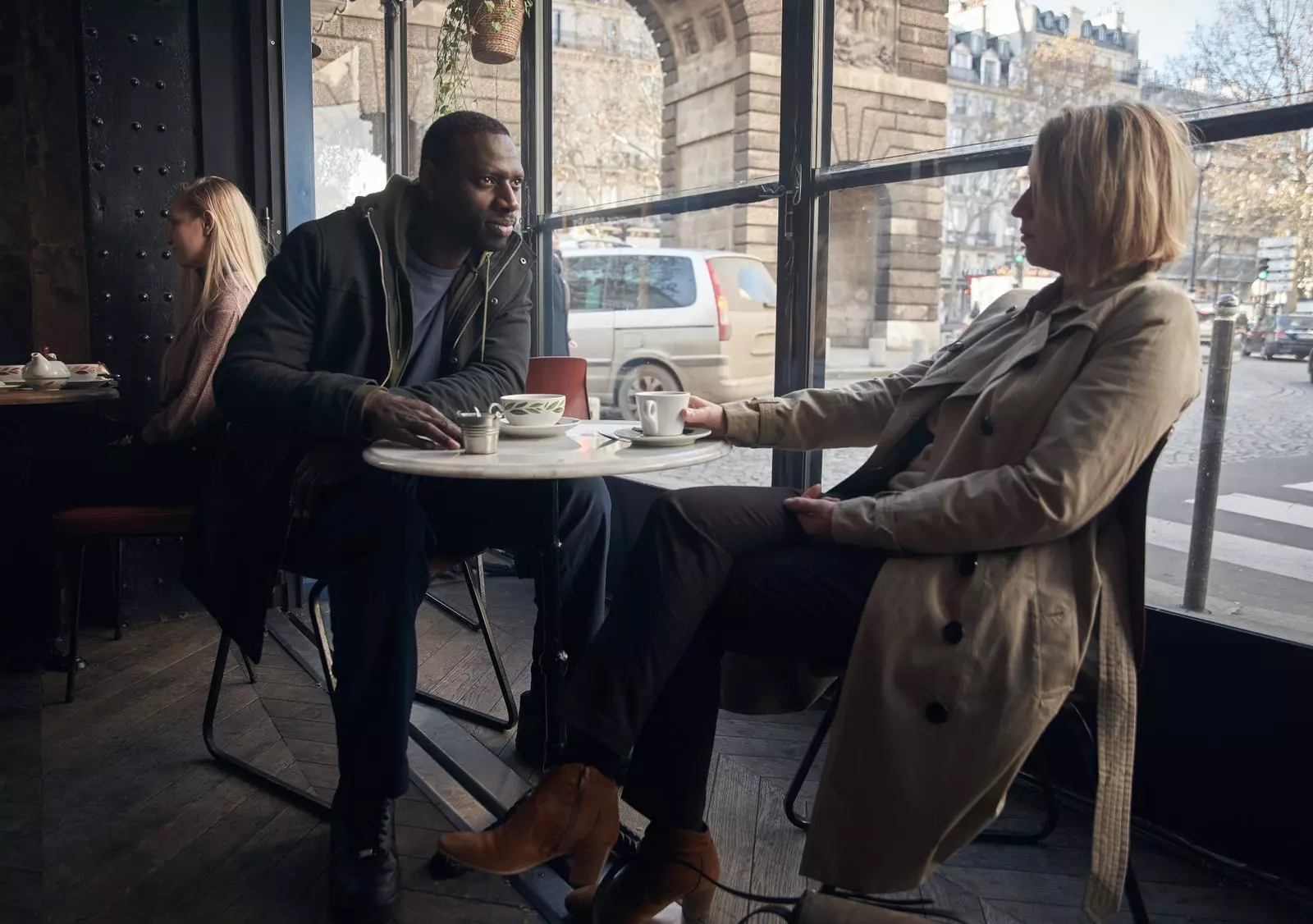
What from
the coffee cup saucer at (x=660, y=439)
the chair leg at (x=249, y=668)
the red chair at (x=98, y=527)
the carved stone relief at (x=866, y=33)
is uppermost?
the carved stone relief at (x=866, y=33)

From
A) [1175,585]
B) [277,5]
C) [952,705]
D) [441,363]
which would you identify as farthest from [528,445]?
[277,5]

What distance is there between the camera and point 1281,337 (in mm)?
1942

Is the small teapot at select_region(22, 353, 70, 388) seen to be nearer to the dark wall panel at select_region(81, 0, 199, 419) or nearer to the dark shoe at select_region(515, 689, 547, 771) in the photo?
the dark wall panel at select_region(81, 0, 199, 419)

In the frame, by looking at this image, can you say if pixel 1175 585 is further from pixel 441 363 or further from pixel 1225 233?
pixel 441 363

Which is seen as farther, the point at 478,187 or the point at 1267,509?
the point at 478,187

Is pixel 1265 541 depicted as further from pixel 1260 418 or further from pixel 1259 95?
pixel 1259 95

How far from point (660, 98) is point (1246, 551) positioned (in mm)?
2528

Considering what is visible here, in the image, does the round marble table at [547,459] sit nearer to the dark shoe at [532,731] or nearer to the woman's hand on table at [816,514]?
the woman's hand on table at [816,514]

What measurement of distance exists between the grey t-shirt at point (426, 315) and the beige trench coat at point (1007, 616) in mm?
1252

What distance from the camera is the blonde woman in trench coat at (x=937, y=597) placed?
4.38ft

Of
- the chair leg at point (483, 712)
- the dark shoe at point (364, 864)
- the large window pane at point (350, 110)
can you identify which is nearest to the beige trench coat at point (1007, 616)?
the dark shoe at point (364, 864)

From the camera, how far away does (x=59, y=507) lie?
2.85 metres

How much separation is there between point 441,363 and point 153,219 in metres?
1.81

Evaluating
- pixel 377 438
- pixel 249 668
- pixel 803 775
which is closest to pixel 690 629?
pixel 803 775
